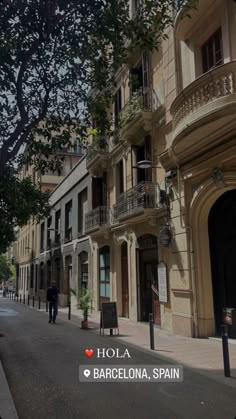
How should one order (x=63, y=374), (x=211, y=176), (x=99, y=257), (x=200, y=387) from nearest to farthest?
1. (x=200, y=387)
2. (x=63, y=374)
3. (x=211, y=176)
4. (x=99, y=257)

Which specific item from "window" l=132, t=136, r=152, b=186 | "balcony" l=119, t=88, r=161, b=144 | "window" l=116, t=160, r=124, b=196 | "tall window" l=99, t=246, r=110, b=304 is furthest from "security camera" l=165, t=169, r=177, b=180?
"tall window" l=99, t=246, r=110, b=304

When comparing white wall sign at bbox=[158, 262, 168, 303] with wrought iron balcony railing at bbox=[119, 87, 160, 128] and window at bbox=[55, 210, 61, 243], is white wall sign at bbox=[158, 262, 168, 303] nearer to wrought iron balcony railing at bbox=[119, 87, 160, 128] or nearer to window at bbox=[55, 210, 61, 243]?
wrought iron balcony railing at bbox=[119, 87, 160, 128]

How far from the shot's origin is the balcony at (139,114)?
14.8m

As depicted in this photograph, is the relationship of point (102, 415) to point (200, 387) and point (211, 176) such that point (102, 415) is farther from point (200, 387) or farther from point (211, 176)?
point (211, 176)

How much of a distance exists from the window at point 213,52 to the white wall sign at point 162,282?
6.46 m

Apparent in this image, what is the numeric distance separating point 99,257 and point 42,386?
14583 millimetres

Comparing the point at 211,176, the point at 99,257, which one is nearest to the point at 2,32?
the point at 211,176

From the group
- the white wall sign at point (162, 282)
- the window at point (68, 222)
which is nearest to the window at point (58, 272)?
the window at point (68, 222)

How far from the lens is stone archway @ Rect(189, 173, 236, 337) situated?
11336 millimetres

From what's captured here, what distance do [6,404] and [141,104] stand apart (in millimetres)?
11999

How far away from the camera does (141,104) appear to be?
15.2m

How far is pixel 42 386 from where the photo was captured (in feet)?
22.0

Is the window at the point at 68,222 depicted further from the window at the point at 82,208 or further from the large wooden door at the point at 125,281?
the large wooden door at the point at 125,281

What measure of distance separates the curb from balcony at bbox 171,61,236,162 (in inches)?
282
